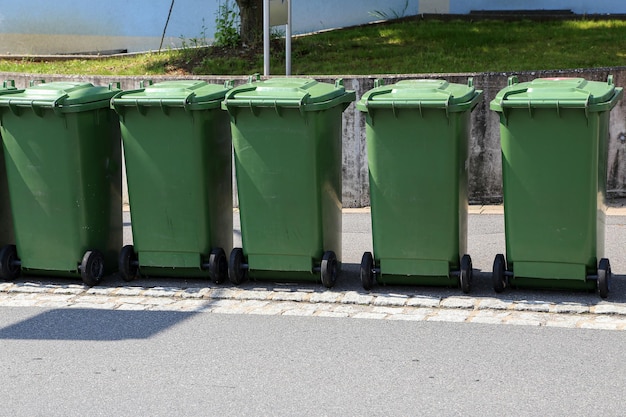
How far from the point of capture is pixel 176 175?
7.61 meters

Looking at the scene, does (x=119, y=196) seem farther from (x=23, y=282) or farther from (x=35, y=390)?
(x=35, y=390)

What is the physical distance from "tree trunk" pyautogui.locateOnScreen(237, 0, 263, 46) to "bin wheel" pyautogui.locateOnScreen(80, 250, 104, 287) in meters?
7.32

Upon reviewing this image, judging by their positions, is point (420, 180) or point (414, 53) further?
point (414, 53)

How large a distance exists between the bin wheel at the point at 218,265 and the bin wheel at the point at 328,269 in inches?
29.7

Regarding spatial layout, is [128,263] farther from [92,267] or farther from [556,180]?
[556,180]

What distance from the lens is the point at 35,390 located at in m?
5.73

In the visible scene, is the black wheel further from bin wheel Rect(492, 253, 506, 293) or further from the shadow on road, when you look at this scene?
the shadow on road

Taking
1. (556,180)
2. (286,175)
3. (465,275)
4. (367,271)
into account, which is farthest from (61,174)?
(556,180)

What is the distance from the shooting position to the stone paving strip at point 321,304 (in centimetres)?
684

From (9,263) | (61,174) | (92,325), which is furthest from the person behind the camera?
(9,263)

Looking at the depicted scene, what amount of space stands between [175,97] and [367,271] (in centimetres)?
182

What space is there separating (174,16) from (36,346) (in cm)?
1070

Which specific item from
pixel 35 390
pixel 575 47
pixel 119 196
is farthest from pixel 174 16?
pixel 35 390

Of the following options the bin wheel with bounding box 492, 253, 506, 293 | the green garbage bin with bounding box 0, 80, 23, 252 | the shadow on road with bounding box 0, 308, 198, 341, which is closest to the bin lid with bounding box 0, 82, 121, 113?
the green garbage bin with bounding box 0, 80, 23, 252
